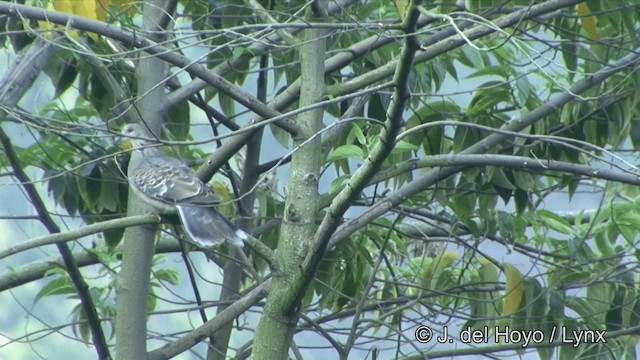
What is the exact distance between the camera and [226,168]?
4.63 m

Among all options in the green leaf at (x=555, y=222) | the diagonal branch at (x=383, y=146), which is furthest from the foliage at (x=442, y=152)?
the diagonal branch at (x=383, y=146)

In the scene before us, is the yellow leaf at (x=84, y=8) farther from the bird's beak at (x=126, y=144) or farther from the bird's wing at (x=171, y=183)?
the bird's beak at (x=126, y=144)

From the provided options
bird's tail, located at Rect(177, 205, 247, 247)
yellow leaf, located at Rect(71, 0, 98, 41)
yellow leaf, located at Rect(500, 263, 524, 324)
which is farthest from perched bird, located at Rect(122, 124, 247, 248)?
yellow leaf, located at Rect(500, 263, 524, 324)

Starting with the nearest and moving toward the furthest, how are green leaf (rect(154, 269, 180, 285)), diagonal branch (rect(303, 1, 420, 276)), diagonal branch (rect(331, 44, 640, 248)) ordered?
diagonal branch (rect(303, 1, 420, 276)) < diagonal branch (rect(331, 44, 640, 248)) < green leaf (rect(154, 269, 180, 285))

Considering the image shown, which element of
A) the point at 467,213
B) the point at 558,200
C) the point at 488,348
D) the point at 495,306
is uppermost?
the point at 558,200

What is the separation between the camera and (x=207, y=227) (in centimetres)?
407

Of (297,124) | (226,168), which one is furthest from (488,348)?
(226,168)

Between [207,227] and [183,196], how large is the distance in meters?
0.34

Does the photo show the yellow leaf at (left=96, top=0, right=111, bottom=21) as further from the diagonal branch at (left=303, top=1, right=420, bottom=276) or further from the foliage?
the diagonal branch at (left=303, top=1, right=420, bottom=276)

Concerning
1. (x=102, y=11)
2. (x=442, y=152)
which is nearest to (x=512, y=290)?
(x=442, y=152)

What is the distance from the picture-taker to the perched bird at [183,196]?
4.01m

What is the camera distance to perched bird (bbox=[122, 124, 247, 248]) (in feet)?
13.2

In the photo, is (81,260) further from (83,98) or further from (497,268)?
(497,268)

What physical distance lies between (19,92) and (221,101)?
99cm
